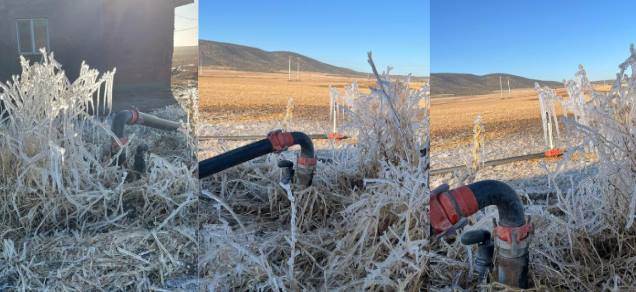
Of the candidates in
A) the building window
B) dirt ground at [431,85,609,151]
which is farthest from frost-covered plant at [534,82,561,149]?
the building window

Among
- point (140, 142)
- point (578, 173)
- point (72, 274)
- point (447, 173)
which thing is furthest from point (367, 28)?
A: point (72, 274)

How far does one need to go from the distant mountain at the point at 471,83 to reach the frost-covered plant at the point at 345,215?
7 cm

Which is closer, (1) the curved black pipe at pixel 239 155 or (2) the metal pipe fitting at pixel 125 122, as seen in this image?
(1) the curved black pipe at pixel 239 155

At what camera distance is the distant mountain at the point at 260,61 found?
1784mm

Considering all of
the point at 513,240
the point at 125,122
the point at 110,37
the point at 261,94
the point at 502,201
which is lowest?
the point at 513,240

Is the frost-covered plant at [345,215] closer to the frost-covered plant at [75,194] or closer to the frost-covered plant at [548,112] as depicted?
the frost-covered plant at [548,112]

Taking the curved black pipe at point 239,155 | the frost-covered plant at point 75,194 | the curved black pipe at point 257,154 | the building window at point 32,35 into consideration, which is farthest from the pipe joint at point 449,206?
the building window at point 32,35

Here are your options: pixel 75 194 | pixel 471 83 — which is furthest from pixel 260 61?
pixel 75 194

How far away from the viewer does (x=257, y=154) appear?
1.87 metres

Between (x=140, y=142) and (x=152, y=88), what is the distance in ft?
0.84

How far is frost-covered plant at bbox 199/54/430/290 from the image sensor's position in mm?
1714

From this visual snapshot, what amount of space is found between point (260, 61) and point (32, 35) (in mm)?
1177

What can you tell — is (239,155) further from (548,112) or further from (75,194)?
(548,112)

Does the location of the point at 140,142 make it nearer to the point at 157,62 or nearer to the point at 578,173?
the point at 157,62
